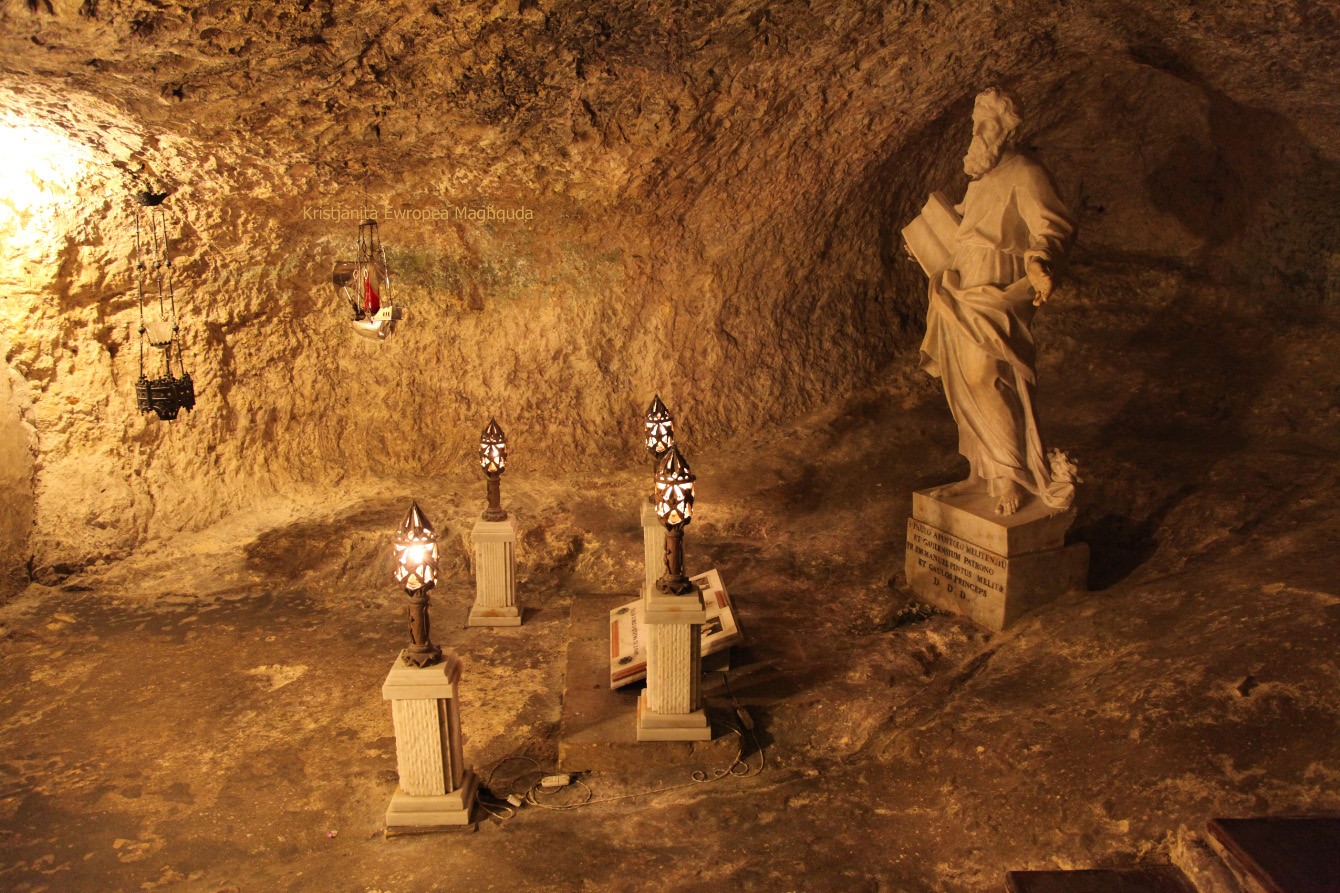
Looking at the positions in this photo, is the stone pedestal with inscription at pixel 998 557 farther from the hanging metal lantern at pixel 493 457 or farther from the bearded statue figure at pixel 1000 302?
the hanging metal lantern at pixel 493 457

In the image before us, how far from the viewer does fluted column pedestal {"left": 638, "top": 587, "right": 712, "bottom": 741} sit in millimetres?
4465

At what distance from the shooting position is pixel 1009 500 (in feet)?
17.4

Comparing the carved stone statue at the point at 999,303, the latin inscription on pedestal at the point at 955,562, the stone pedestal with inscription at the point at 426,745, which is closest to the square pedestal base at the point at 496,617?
the stone pedestal with inscription at the point at 426,745

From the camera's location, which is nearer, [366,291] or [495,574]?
[495,574]

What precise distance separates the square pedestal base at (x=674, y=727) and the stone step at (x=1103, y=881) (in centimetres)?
165

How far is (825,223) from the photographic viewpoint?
7996 mm

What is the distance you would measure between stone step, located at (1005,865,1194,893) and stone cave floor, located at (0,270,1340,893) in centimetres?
15

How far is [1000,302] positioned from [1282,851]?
3.04 metres

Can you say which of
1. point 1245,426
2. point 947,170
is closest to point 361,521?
point 947,170

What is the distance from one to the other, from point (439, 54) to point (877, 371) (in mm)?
4844

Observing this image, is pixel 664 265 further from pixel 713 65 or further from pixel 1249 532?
pixel 1249 532

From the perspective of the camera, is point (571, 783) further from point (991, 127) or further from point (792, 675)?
point (991, 127)

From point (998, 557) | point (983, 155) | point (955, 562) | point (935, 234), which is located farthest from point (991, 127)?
point (955, 562)

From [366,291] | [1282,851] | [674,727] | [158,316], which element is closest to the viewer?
[1282,851]
